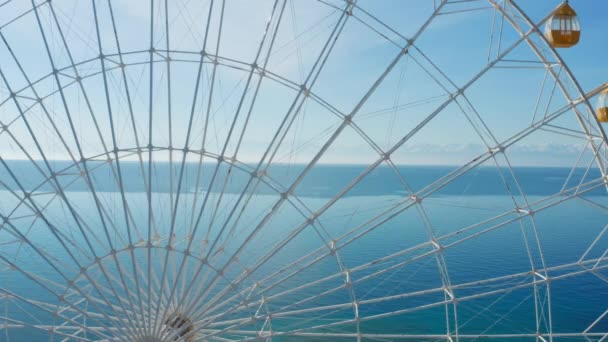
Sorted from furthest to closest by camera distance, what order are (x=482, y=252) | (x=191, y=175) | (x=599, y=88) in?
(x=191, y=175) → (x=482, y=252) → (x=599, y=88)

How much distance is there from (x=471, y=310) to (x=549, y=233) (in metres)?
32.3

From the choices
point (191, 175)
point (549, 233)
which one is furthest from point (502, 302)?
point (191, 175)

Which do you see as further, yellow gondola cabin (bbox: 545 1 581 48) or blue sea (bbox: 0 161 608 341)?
blue sea (bbox: 0 161 608 341)

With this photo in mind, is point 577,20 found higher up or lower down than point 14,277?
lower down

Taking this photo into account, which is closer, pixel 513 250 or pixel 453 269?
pixel 453 269

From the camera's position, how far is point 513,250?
54438mm

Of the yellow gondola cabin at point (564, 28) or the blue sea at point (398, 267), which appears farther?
the blue sea at point (398, 267)

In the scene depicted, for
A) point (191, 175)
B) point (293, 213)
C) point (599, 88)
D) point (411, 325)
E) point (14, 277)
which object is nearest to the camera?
point (599, 88)

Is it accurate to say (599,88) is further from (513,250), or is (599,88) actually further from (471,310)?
(513,250)

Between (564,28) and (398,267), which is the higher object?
(564,28)

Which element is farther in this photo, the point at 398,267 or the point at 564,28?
the point at 398,267

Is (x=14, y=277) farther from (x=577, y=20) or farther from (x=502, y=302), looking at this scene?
(x=577, y=20)

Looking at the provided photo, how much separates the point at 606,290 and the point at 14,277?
5405cm

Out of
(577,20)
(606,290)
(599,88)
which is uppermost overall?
A: (577,20)
